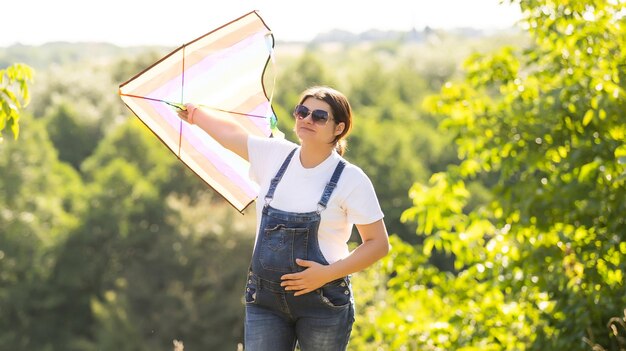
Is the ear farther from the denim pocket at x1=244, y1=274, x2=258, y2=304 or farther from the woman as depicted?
the denim pocket at x1=244, y1=274, x2=258, y2=304

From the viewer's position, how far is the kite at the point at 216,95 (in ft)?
15.5

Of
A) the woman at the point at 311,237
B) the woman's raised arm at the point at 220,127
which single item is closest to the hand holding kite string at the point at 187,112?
the woman's raised arm at the point at 220,127

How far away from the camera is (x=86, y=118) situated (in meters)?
67.0

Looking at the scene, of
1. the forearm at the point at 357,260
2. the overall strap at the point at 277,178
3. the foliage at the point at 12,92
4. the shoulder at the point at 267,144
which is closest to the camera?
the forearm at the point at 357,260

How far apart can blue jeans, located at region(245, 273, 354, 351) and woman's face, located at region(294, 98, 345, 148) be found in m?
0.57

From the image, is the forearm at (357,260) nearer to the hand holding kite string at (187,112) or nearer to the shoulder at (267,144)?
the shoulder at (267,144)

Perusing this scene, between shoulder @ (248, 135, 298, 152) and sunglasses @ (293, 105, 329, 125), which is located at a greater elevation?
sunglasses @ (293, 105, 329, 125)

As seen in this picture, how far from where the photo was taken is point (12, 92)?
19.5 ft

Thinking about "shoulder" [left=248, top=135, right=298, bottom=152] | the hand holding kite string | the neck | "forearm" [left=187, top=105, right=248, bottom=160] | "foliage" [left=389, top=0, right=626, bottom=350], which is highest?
the hand holding kite string

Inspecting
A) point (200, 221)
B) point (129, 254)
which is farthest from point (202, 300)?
point (129, 254)

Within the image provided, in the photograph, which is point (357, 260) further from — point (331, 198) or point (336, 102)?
point (336, 102)

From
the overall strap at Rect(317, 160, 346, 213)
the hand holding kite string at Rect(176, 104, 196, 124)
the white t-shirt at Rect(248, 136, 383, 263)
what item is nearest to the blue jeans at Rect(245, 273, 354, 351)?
the white t-shirt at Rect(248, 136, 383, 263)

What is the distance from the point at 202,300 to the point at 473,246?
1306 inches

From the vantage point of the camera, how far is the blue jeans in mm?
4121
